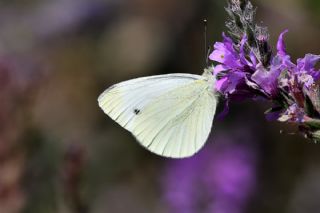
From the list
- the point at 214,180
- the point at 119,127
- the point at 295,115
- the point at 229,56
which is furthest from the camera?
the point at 119,127

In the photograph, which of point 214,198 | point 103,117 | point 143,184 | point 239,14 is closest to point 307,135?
point 239,14

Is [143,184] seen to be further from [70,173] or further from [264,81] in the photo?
[264,81]

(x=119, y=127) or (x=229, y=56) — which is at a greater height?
(x=229, y=56)

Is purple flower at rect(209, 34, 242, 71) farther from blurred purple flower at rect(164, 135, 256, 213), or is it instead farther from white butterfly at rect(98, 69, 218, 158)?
blurred purple flower at rect(164, 135, 256, 213)

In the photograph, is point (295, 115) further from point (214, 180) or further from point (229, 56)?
point (214, 180)

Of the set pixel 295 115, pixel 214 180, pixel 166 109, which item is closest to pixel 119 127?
pixel 214 180

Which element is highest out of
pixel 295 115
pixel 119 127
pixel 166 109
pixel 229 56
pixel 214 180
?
pixel 229 56

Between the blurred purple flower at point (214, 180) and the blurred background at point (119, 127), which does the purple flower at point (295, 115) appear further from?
the blurred purple flower at point (214, 180)
